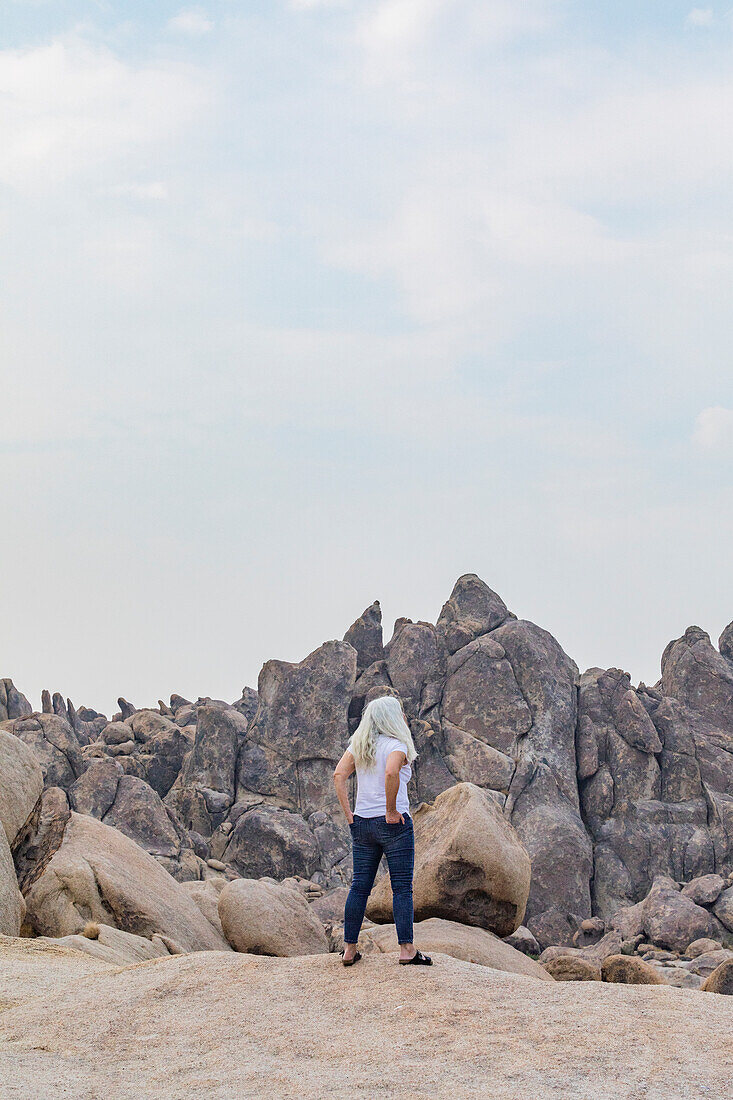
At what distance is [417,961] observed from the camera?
973cm

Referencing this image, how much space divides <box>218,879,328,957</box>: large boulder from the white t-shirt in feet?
22.6

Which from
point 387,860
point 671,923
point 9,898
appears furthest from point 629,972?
point 671,923

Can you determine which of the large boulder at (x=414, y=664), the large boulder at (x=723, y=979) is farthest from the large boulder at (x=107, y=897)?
the large boulder at (x=414, y=664)

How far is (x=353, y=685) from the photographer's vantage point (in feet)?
203

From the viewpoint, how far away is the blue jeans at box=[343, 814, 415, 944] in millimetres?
9742

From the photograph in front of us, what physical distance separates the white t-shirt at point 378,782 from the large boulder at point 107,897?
8813 millimetres

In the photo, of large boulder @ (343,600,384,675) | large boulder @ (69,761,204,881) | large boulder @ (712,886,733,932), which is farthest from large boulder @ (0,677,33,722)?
large boulder @ (712,886,733,932)

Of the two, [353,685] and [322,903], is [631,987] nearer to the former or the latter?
[322,903]

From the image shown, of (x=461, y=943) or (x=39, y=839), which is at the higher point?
(x=39, y=839)

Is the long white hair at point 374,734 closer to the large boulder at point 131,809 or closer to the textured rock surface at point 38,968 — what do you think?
the textured rock surface at point 38,968

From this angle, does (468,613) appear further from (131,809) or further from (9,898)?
(9,898)

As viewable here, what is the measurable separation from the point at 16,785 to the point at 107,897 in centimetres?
263

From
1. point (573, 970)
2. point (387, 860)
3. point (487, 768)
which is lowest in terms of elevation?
point (573, 970)

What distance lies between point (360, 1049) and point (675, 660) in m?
62.6
